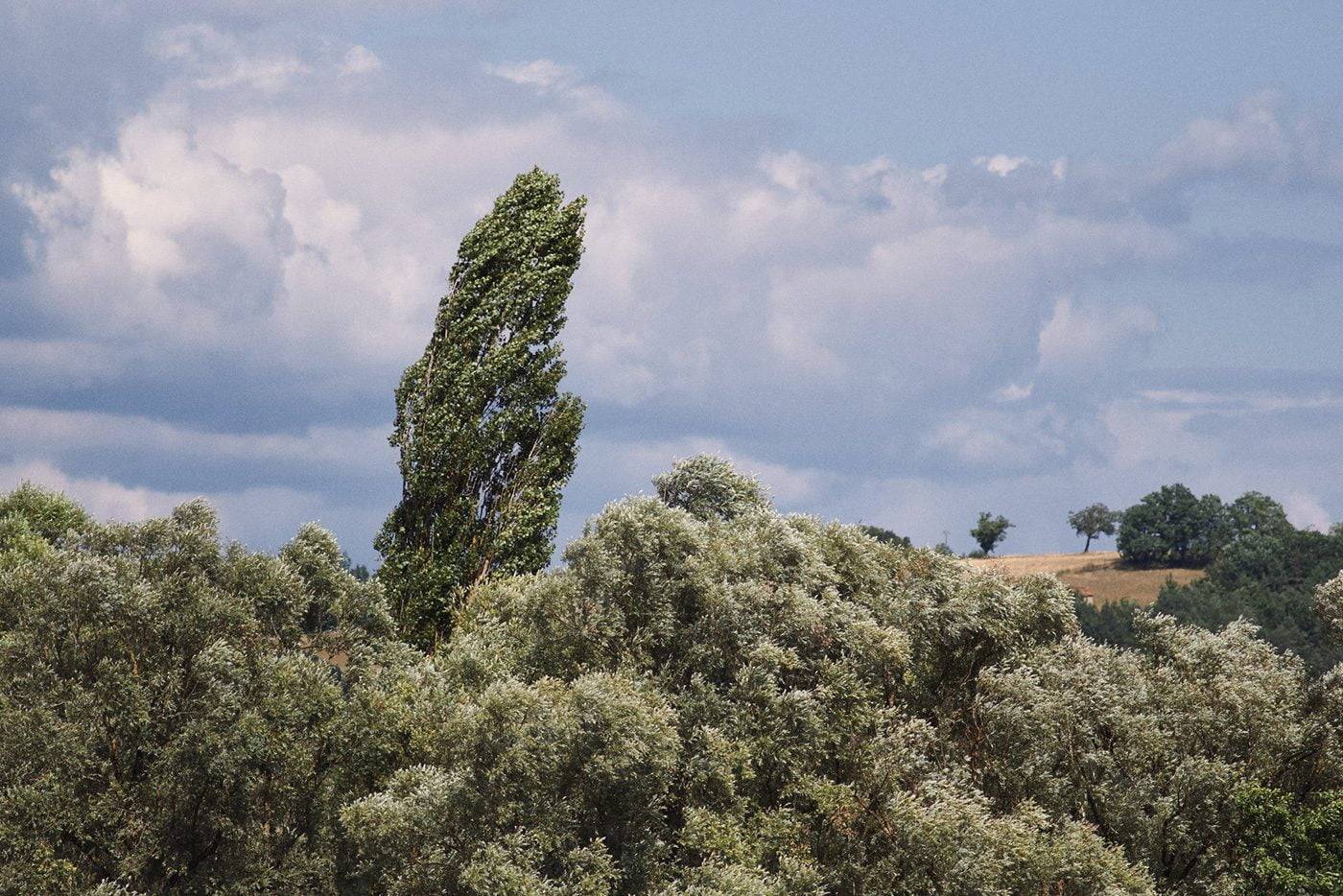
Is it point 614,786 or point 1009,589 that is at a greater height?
point 1009,589

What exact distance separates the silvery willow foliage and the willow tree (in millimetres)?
10528

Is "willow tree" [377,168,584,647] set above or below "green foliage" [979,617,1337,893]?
above

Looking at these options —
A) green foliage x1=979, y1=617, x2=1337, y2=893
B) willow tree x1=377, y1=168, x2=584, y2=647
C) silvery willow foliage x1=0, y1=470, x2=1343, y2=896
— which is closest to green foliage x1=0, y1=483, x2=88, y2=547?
willow tree x1=377, y1=168, x2=584, y2=647

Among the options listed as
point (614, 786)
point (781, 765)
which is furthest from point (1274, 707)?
point (614, 786)

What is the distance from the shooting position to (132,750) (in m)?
38.0

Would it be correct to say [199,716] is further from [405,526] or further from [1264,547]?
[1264,547]

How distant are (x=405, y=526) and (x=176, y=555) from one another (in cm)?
1587

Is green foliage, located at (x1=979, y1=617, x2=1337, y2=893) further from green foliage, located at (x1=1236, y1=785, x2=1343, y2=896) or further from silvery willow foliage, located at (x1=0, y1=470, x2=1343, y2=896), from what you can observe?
green foliage, located at (x1=1236, y1=785, x2=1343, y2=896)

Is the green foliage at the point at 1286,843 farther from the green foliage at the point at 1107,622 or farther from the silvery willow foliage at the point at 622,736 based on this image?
the green foliage at the point at 1107,622

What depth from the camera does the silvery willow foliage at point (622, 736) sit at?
33750 mm

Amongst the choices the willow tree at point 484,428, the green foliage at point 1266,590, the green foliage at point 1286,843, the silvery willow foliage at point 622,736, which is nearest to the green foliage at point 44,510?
the willow tree at point 484,428

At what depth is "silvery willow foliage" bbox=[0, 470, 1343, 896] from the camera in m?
33.8

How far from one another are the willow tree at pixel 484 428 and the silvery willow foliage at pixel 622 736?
10528mm

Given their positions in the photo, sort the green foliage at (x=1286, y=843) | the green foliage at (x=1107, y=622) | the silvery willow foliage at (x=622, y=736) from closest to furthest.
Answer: the silvery willow foliage at (x=622, y=736) → the green foliage at (x=1286, y=843) → the green foliage at (x=1107, y=622)
